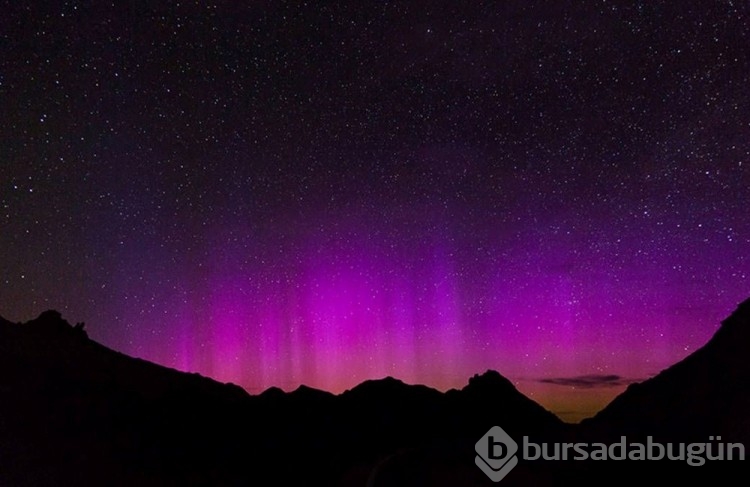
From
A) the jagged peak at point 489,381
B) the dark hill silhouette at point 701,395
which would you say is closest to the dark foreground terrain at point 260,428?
the dark hill silhouette at point 701,395

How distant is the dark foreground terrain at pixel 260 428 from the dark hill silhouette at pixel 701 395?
0.36 feet

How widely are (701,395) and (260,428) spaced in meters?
29.8

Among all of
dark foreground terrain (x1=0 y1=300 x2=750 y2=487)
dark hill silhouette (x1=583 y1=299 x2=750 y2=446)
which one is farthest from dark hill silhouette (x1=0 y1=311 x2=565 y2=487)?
dark hill silhouette (x1=583 y1=299 x2=750 y2=446)

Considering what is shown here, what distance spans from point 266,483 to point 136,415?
12.0m

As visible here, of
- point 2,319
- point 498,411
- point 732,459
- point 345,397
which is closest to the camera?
point 732,459

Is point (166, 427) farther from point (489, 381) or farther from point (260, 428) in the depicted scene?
point (489, 381)

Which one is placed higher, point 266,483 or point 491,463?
point 491,463

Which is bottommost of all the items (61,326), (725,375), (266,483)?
(266,483)

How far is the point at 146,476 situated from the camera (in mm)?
30781

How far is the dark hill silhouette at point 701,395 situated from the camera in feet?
105

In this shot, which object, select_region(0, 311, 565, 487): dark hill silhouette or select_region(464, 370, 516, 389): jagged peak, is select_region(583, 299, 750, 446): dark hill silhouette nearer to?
select_region(0, 311, 565, 487): dark hill silhouette

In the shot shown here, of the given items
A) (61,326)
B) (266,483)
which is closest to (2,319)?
(61,326)

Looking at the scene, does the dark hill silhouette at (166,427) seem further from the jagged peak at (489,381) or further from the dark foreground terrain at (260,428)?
the jagged peak at (489,381)

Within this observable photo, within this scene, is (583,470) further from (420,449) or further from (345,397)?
(345,397)
